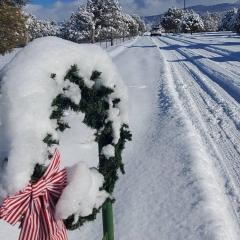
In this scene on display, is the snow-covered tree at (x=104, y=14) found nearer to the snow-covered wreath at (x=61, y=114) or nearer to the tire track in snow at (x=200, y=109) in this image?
the tire track in snow at (x=200, y=109)

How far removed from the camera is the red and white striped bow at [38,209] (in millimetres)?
1734

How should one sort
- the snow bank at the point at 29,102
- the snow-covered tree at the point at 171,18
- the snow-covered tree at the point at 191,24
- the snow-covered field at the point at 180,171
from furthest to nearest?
the snow-covered tree at the point at 171,18
the snow-covered tree at the point at 191,24
the snow-covered field at the point at 180,171
the snow bank at the point at 29,102

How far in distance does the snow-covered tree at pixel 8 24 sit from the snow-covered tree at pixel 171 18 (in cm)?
8576

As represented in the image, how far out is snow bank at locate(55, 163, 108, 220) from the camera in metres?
1.82

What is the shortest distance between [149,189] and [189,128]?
2352mm

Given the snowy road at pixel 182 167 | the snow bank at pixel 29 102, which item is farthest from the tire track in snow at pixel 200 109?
the snow bank at pixel 29 102

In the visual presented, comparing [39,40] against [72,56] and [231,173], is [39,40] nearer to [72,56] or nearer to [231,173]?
[72,56]

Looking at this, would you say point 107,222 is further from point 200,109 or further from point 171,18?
point 171,18

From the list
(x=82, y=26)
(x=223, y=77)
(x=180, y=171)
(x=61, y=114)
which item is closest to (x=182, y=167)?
(x=180, y=171)

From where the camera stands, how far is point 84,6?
53.2 m

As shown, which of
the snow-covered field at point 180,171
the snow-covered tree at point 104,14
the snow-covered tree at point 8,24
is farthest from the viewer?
the snow-covered tree at point 104,14

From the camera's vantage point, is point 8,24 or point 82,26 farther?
point 82,26

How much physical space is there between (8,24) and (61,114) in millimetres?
26646

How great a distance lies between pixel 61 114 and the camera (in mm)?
1869
